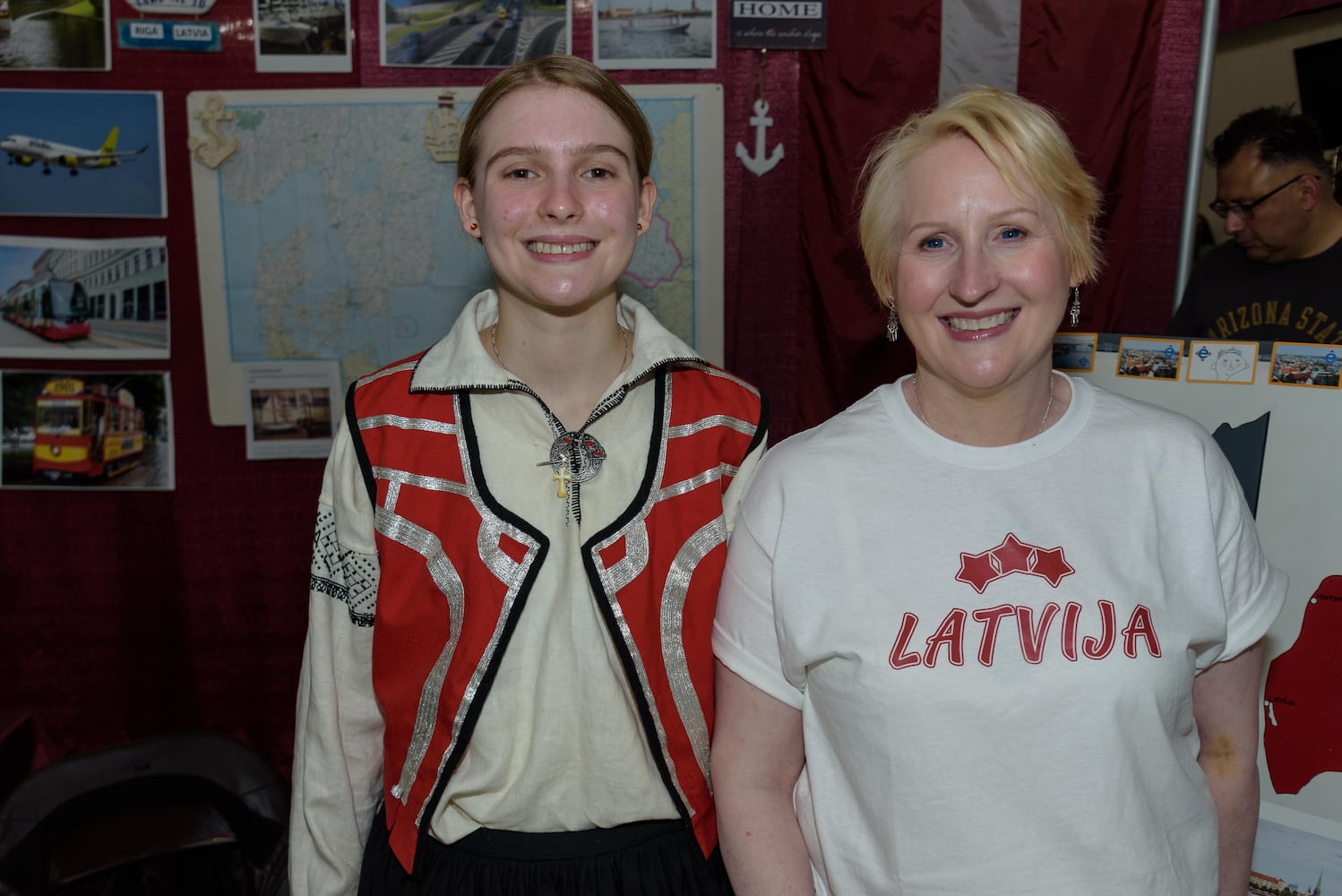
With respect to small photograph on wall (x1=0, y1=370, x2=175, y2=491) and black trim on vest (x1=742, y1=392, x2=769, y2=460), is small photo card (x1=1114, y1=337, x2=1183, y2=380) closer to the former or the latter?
black trim on vest (x1=742, y1=392, x2=769, y2=460)

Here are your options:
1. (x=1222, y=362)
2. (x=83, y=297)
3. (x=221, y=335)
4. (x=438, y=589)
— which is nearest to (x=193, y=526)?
(x=221, y=335)

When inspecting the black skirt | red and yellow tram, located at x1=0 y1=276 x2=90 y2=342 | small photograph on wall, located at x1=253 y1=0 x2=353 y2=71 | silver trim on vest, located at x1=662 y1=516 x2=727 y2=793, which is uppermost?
small photograph on wall, located at x1=253 y1=0 x2=353 y2=71

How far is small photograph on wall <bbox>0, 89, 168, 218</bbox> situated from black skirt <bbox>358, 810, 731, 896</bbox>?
1.97 meters

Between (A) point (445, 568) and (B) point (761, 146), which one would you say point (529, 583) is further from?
(B) point (761, 146)

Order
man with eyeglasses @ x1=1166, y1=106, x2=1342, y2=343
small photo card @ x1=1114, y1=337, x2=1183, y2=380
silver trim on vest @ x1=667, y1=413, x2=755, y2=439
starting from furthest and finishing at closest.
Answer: man with eyeglasses @ x1=1166, y1=106, x2=1342, y2=343 < small photo card @ x1=1114, y1=337, x2=1183, y2=380 < silver trim on vest @ x1=667, y1=413, x2=755, y2=439

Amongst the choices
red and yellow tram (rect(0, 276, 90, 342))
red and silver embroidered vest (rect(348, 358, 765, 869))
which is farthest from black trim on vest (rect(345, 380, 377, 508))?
red and yellow tram (rect(0, 276, 90, 342))

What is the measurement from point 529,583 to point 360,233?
1604 mm

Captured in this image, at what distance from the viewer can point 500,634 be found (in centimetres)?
125

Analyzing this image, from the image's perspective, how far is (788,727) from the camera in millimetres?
1211

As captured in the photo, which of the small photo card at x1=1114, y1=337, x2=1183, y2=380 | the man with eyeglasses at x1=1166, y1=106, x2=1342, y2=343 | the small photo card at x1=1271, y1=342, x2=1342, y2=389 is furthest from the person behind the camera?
the man with eyeglasses at x1=1166, y1=106, x2=1342, y2=343

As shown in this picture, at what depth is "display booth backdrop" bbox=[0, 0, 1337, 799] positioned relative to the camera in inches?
97.7

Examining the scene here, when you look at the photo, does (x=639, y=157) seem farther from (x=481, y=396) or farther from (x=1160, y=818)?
(x=1160, y=818)

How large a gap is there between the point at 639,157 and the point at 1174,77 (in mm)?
1804

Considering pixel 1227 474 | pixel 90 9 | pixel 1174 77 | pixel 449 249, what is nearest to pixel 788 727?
pixel 1227 474
